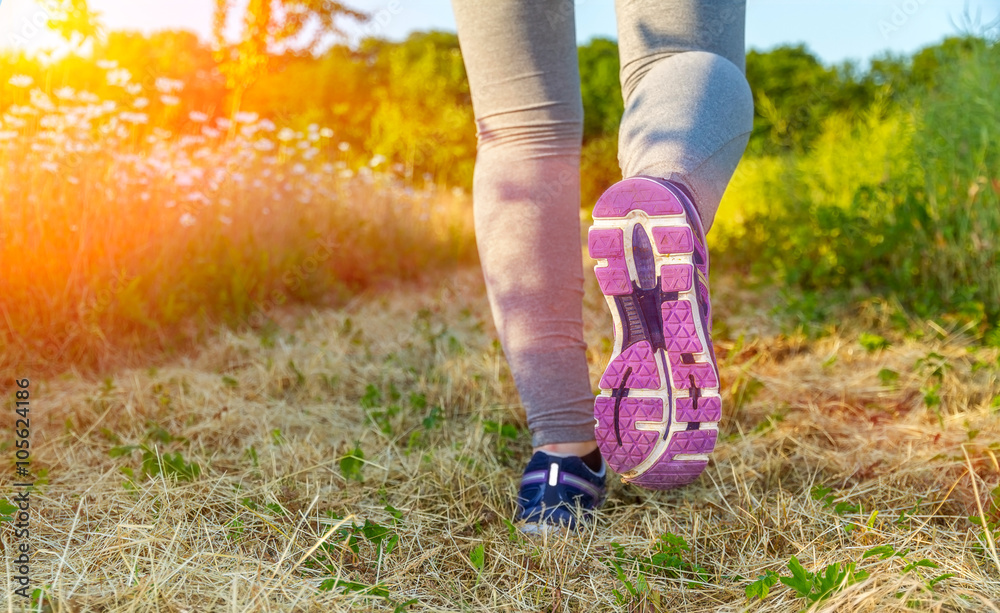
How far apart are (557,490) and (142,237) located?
2.17m

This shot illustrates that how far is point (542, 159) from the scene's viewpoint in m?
1.34

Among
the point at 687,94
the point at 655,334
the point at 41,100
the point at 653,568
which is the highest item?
the point at 41,100

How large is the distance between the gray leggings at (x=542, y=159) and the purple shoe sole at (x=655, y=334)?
23cm

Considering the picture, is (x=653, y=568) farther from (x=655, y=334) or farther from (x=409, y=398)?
(x=409, y=398)

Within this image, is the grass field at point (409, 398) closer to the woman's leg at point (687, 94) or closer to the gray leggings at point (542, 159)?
the gray leggings at point (542, 159)

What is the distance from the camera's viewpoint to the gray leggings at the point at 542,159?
1.25 m

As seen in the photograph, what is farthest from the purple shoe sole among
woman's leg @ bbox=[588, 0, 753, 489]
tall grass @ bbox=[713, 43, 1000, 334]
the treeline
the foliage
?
the treeline

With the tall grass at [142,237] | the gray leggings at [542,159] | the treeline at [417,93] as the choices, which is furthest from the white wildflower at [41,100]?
the treeline at [417,93]

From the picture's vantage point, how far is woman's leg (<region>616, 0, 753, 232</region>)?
1114 mm

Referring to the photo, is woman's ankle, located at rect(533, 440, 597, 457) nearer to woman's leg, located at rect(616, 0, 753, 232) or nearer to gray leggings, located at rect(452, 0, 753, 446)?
gray leggings, located at rect(452, 0, 753, 446)

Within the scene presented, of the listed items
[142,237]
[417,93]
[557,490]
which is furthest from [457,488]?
[417,93]

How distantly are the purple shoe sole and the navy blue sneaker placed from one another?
217 mm

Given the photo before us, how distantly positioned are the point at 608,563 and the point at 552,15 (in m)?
0.98

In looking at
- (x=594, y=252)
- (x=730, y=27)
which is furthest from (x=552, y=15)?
(x=594, y=252)
